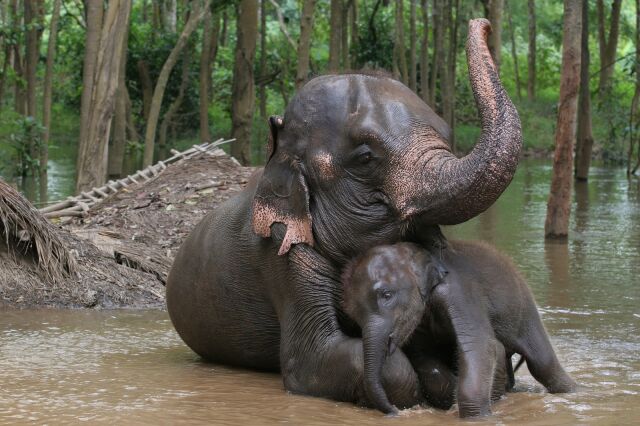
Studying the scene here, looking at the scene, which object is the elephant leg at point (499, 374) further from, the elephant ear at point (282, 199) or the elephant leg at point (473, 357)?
the elephant ear at point (282, 199)

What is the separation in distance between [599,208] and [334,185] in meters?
14.3

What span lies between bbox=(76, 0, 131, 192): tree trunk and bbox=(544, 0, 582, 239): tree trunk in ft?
19.3

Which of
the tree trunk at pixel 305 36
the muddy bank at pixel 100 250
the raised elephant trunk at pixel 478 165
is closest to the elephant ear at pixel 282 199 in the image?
the raised elephant trunk at pixel 478 165

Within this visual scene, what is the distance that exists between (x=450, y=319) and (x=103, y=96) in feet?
35.2

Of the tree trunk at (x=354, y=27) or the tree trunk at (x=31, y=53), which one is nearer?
the tree trunk at (x=31, y=53)

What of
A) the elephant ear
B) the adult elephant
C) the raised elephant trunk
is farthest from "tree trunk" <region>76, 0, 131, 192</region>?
the raised elephant trunk

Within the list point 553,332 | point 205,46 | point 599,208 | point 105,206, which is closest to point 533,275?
point 553,332

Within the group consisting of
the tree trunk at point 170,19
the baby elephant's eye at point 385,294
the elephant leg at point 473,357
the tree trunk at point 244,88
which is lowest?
the elephant leg at point 473,357

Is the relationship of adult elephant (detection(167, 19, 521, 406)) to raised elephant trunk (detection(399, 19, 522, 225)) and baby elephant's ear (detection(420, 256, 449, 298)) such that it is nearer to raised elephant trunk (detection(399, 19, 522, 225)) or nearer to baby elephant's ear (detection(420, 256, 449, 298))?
raised elephant trunk (detection(399, 19, 522, 225))

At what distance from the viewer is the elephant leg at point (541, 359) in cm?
609

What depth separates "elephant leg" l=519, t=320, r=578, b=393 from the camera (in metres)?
6.09

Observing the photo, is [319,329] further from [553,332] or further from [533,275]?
[533,275]

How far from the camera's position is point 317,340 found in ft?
20.1

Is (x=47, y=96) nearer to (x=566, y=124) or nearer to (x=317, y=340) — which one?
(x=566, y=124)
